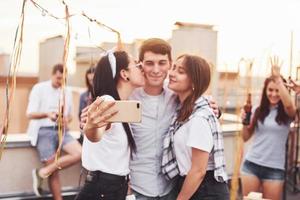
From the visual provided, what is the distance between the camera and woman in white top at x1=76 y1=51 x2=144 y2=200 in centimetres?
145

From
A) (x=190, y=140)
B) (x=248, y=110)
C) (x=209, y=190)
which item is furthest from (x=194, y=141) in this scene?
(x=248, y=110)

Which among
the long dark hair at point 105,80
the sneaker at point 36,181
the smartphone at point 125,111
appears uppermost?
the long dark hair at point 105,80

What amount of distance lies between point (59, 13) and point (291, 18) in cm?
161

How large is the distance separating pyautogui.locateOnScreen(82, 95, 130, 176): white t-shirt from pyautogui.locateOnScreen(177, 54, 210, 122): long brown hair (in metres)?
0.25

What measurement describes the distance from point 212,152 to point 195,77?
31cm

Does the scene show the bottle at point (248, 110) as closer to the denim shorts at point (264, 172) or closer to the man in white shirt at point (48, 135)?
the denim shorts at point (264, 172)

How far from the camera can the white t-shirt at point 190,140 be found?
1.51m

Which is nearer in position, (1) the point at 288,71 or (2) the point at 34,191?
(1) the point at 288,71

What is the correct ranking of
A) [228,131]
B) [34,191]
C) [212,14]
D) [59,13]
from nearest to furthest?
[59,13] → [212,14] → [34,191] → [228,131]

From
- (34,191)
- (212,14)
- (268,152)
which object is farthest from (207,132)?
(34,191)

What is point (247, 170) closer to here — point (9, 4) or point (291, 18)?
point (291, 18)

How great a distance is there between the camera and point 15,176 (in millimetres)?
3117

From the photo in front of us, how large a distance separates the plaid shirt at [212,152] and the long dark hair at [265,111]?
1.06m

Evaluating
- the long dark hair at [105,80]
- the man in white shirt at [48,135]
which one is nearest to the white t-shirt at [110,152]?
the long dark hair at [105,80]
